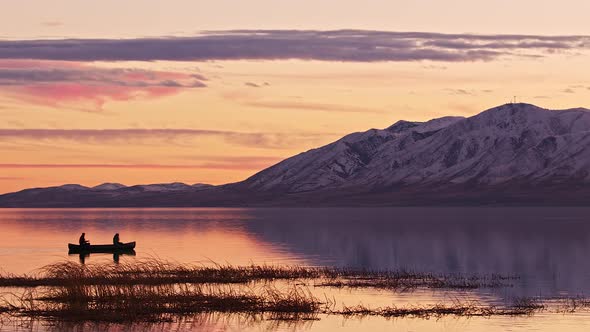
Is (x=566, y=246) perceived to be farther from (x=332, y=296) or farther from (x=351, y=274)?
(x=332, y=296)

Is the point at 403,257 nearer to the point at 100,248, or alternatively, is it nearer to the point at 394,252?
the point at 394,252

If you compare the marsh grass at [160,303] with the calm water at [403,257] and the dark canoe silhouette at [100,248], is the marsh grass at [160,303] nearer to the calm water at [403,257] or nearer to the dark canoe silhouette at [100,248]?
the calm water at [403,257]

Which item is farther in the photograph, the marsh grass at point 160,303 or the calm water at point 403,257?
the calm water at point 403,257

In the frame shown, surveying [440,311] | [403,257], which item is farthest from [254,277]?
[403,257]

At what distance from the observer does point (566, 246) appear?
13562 centimetres

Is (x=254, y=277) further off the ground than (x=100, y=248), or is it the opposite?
(x=254, y=277)

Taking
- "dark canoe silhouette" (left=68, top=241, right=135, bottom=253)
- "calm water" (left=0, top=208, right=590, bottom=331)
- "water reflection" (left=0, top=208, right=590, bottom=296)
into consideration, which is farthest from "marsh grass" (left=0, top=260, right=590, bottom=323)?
"dark canoe silhouette" (left=68, top=241, right=135, bottom=253)

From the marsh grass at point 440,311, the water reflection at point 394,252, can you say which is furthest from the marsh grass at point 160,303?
the water reflection at point 394,252

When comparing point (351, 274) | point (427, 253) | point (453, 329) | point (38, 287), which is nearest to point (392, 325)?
point (453, 329)

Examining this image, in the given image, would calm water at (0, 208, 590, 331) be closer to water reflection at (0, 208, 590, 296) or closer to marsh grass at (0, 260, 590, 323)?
water reflection at (0, 208, 590, 296)

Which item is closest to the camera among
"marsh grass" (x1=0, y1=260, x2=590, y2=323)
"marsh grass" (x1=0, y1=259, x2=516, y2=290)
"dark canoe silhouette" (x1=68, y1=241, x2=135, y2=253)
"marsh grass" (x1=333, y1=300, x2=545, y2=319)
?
"marsh grass" (x1=0, y1=260, x2=590, y2=323)

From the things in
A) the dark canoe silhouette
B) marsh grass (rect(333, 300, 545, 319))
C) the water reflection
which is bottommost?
the water reflection

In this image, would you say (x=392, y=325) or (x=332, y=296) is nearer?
(x=392, y=325)

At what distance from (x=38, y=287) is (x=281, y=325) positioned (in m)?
20.4
